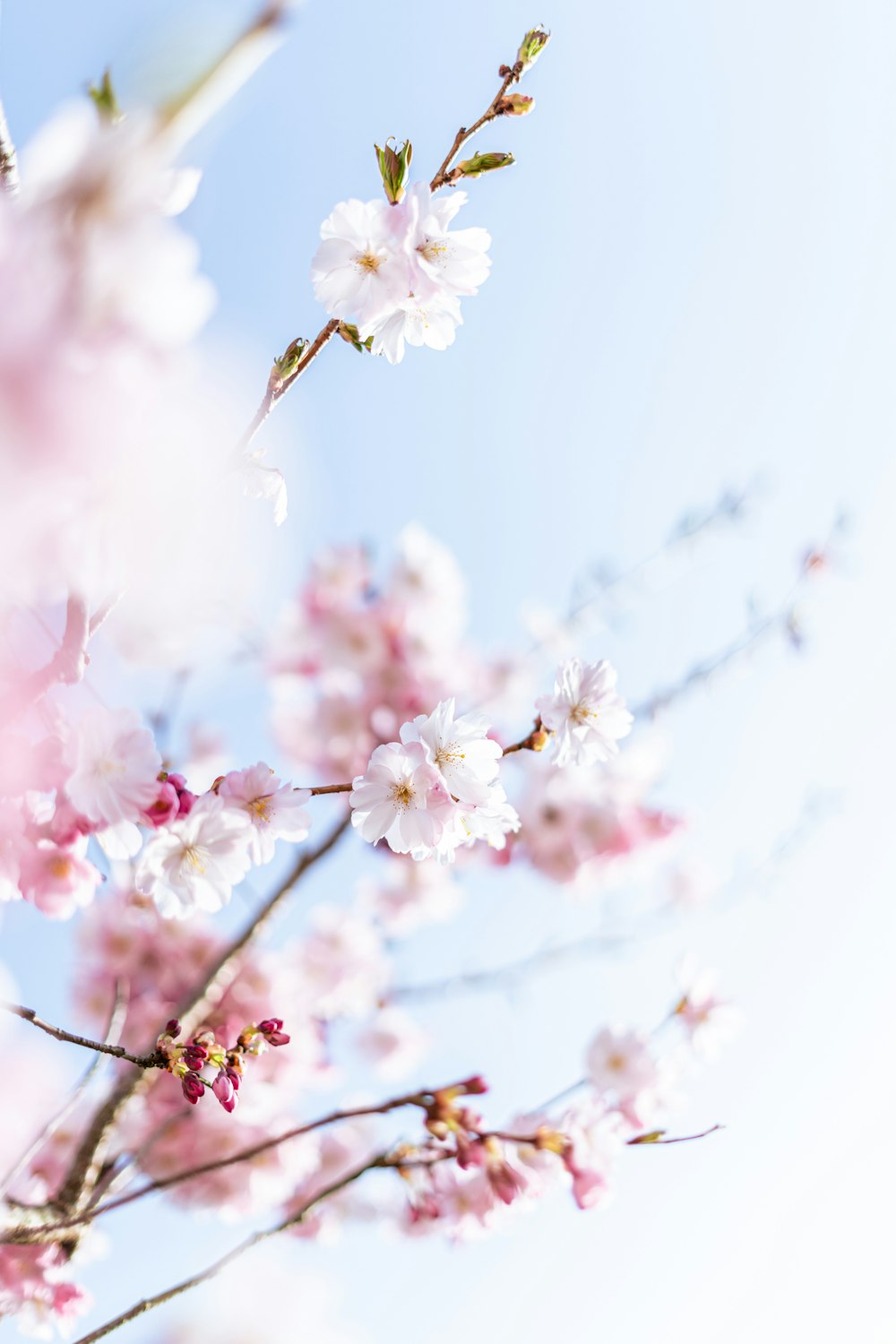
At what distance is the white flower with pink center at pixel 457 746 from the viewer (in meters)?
1.33

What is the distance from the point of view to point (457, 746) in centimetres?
137

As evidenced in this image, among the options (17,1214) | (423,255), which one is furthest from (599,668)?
(17,1214)

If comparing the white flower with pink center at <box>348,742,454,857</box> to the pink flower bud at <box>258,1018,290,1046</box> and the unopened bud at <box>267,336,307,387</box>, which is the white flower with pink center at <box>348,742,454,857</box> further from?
the unopened bud at <box>267,336,307,387</box>

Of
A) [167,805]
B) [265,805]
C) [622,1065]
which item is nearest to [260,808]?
[265,805]

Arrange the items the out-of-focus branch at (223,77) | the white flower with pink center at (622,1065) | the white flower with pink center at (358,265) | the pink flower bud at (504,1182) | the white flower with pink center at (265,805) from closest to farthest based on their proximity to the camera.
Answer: the out-of-focus branch at (223,77) < the white flower with pink center at (358,265) < the white flower with pink center at (265,805) < the pink flower bud at (504,1182) < the white flower with pink center at (622,1065)

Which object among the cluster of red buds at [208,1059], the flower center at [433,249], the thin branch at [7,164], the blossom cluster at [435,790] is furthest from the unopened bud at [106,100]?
the cluster of red buds at [208,1059]

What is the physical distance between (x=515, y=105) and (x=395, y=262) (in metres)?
0.32

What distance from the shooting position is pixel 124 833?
1.29 metres

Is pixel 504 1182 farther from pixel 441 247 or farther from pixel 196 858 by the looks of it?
pixel 441 247

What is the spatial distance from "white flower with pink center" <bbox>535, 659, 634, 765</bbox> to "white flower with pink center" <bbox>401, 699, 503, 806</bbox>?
0.39ft

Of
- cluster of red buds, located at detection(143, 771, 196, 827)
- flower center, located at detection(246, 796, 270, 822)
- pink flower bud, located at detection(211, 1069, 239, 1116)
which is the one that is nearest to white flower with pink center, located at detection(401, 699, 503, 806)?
flower center, located at detection(246, 796, 270, 822)

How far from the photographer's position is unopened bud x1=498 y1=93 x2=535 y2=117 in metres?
Result: 1.25

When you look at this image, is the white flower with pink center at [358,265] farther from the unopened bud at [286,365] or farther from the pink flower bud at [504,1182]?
the pink flower bud at [504,1182]

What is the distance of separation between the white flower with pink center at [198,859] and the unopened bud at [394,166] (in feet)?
3.12
